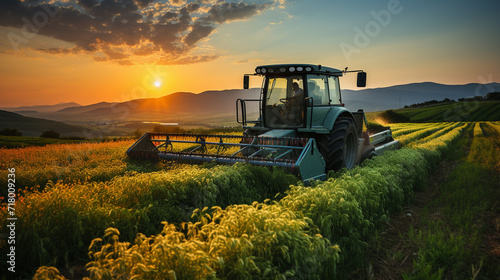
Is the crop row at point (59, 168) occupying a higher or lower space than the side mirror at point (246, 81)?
lower

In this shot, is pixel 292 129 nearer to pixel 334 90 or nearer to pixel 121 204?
pixel 334 90

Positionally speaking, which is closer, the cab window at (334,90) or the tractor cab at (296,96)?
the tractor cab at (296,96)

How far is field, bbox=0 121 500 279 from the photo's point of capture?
2459mm

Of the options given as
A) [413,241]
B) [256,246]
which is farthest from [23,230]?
[413,241]

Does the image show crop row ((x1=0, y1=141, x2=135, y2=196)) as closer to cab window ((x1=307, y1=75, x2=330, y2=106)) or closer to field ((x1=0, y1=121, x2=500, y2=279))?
field ((x1=0, y1=121, x2=500, y2=279))

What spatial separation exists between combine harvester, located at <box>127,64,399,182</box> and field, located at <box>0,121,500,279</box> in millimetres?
818

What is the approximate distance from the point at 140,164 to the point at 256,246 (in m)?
5.72

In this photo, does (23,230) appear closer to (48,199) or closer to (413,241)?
(48,199)

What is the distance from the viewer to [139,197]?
15.2ft

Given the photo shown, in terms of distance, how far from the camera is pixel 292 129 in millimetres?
7684

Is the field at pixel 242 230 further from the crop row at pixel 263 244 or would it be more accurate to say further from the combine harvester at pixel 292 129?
the combine harvester at pixel 292 129

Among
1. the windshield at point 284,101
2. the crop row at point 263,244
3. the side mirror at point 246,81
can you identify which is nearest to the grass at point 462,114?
the windshield at point 284,101

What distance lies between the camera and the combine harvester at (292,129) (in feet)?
21.7

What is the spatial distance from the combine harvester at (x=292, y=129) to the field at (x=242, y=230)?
0.82 metres
